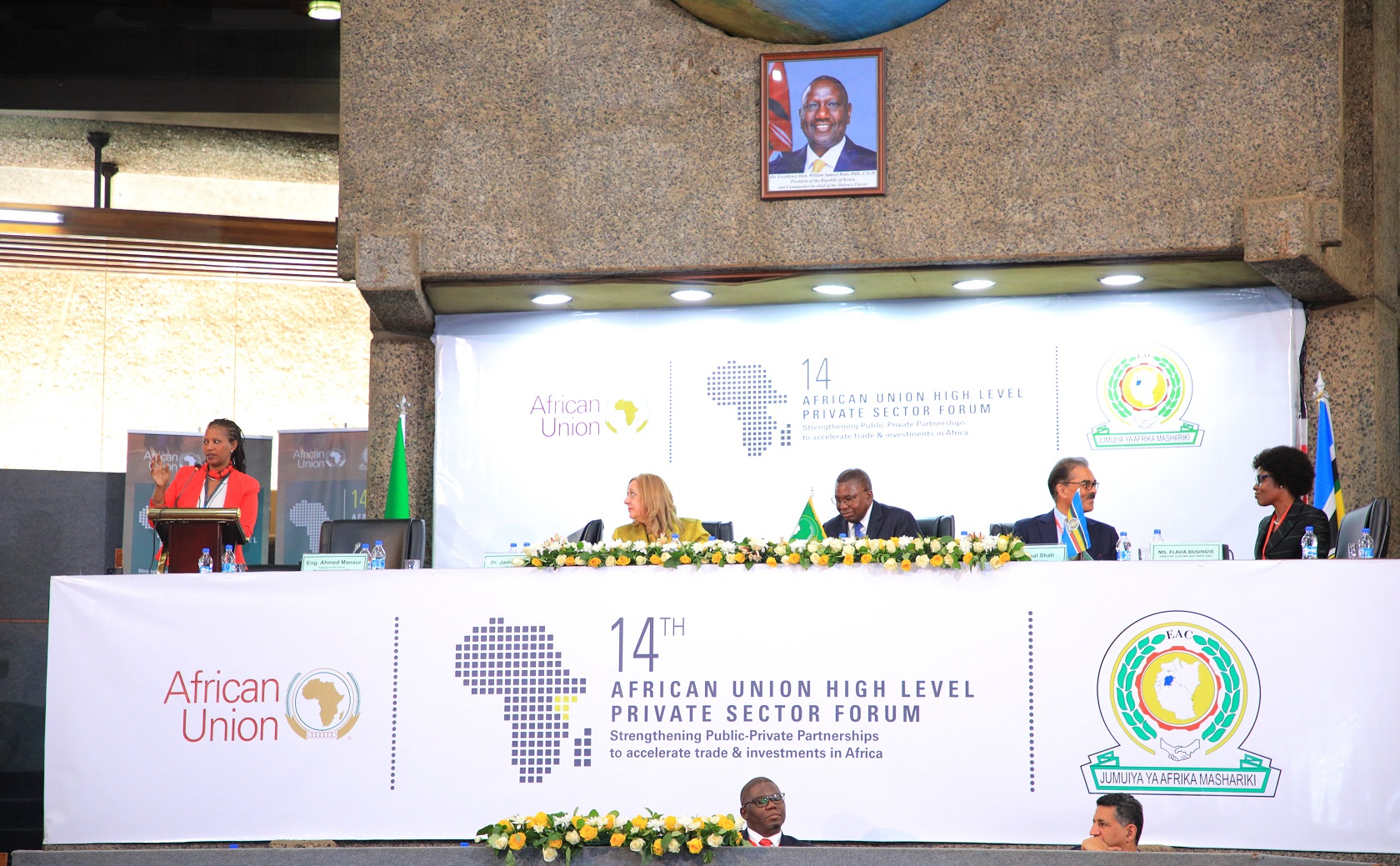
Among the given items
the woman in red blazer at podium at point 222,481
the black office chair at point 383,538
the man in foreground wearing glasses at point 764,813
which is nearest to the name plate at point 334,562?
the black office chair at point 383,538

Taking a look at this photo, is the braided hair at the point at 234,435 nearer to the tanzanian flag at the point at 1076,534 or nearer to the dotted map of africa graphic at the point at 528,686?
the dotted map of africa graphic at the point at 528,686

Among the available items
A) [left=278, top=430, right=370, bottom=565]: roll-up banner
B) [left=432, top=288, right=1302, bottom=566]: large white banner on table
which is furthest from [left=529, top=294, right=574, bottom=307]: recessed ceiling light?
[left=278, top=430, right=370, bottom=565]: roll-up banner

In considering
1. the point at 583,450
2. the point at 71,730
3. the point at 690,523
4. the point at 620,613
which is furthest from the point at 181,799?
the point at 583,450

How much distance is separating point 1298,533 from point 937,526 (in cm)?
181

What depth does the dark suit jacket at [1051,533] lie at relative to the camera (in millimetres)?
6531

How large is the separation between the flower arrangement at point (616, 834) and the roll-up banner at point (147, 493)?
4.47 m

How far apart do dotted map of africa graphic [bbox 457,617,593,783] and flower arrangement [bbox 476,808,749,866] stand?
181 mm

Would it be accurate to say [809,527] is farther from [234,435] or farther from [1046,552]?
[234,435]

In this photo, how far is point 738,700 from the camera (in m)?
4.81

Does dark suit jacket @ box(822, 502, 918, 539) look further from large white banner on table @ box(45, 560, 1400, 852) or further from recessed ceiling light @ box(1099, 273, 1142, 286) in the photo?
large white banner on table @ box(45, 560, 1400, 852)

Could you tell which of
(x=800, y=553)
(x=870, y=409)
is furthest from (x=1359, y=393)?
(x=800, y=553)

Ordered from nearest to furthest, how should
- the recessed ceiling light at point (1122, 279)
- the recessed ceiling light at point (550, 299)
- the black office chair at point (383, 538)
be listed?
the black office chair at point (383, 538) → the recessed ceiling light at point (1122, 279) → the recessed ceiling light at point (550, 299)

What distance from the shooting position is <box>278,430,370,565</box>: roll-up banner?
963 centimetres

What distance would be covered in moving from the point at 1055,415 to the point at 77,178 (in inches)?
310
